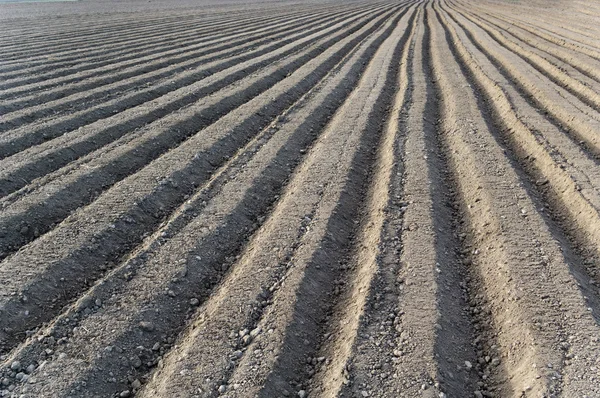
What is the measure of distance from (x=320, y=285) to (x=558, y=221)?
2736mm

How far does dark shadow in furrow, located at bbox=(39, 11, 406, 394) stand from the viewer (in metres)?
3.32

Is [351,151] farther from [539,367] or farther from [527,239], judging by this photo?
[539,367]

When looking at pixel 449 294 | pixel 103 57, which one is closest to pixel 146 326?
pixel 449 294

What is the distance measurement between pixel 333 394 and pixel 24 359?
2.10 metres

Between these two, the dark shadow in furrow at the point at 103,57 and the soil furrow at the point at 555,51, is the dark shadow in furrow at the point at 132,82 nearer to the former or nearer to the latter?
the dark shadow in furrow at the point at 103,57

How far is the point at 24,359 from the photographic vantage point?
3.31 meters

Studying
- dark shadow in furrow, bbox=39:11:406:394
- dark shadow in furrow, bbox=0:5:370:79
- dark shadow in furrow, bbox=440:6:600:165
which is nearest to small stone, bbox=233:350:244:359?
dark shadow in furrow, bbox=39:11:406:394

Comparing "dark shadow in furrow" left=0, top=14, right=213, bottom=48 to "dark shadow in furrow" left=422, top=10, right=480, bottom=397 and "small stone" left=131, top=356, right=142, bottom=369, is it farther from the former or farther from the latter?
"small stone" left=131, top=356, right=142, bottom=369

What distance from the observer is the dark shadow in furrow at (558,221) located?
404cm

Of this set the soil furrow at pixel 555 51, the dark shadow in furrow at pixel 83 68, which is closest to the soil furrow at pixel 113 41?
the dark shadow in furrow at pixel 83 68

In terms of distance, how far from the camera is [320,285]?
407cm

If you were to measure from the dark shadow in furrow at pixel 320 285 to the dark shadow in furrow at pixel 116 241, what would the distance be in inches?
37.2

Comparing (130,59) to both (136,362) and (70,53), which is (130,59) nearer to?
(70,53)

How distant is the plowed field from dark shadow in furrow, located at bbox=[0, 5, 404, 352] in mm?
21
